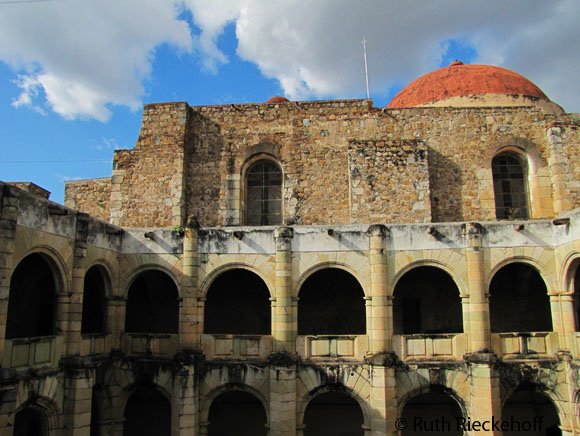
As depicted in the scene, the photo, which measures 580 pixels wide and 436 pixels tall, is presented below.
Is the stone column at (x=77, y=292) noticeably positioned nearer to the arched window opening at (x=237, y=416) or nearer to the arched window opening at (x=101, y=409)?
the arched window opening at (x=101, y=409)

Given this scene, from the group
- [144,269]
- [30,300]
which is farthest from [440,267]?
[30,300]

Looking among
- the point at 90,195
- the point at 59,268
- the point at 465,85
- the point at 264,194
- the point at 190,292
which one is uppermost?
the point at 465,85

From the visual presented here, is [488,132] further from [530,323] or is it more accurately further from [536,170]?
[530,323]

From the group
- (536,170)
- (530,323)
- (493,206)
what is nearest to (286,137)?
(493,206)

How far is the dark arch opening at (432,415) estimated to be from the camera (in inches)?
659

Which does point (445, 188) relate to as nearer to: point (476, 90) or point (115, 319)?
point (476, 90)

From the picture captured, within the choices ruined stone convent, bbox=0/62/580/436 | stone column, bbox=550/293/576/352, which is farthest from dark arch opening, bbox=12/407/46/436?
stone column, bbox=550/293/576/352

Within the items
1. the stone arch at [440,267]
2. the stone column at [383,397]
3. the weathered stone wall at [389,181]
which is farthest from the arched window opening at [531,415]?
the weathered stone wall at [389,181]

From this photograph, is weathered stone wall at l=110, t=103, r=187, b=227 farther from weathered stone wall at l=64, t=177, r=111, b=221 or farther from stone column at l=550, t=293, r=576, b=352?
stone column at l=550, t=293, r=576, b=352

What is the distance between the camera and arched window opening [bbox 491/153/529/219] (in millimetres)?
18266

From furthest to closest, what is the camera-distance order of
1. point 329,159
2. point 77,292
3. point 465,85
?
1. point 465,85
2. point 329,159
3. point 77,292

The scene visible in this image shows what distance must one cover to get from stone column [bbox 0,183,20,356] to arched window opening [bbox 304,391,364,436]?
10.00m

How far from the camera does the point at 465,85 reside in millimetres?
20094

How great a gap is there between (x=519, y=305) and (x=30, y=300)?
1511 centimetres
